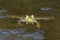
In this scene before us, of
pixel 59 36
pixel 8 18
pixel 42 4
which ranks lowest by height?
pixel 59 36

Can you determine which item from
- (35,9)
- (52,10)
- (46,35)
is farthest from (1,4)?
(46,35)

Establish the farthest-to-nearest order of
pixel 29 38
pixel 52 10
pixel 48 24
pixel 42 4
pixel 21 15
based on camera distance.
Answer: pixel 42 4 → pixel 52 10 → pixel 21 15 → pixel 48 24 → pixel 29 38

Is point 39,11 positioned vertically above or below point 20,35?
above

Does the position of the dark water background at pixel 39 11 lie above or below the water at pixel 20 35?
above

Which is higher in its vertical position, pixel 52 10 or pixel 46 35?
pixel 52 10

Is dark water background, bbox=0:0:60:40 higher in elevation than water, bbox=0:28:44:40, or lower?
higher

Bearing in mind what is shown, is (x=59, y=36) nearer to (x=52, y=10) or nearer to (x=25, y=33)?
(x=25, y=33)

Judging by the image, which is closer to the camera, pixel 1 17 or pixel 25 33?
pixel 25 33

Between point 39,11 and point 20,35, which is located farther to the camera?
point 39,11

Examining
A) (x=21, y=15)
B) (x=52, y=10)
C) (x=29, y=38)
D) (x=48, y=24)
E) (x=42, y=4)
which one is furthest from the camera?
(x=42, y=4)
